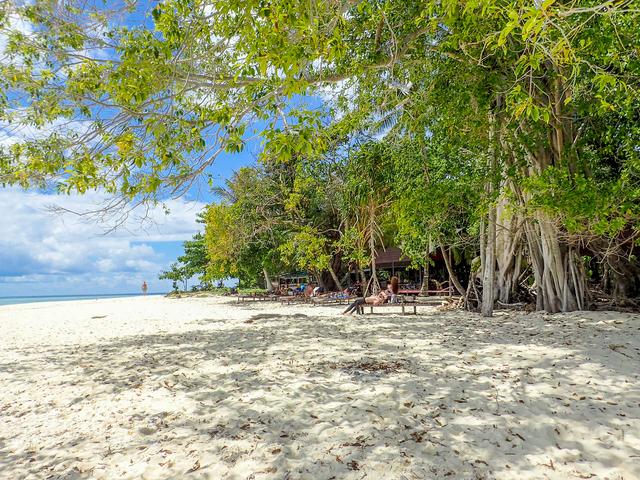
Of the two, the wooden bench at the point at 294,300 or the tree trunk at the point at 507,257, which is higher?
the tree trunk at the point at 507,257

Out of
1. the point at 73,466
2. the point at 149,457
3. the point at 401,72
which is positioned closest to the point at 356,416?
the point at 149,457

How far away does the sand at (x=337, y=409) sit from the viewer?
3.31 metres

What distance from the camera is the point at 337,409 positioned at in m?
4.35

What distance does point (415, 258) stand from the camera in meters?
14.9

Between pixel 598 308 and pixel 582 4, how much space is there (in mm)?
7535

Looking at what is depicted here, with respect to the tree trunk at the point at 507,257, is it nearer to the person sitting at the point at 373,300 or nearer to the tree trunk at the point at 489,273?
the tree trunk at the point at 489,273

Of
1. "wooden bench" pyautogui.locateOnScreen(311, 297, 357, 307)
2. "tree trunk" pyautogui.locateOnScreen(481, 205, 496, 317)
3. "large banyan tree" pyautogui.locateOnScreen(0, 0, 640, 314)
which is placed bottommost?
"wooden bench" pyautogui.locateOnScreen(311, 297, 357, 307)

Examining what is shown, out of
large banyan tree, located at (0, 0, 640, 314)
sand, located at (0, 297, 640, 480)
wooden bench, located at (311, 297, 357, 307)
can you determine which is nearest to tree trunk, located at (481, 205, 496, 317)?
large banyan tree, located at (0, 0, 640, 314)

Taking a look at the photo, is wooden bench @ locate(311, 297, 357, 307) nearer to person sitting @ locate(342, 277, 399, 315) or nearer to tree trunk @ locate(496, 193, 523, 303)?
person sitting @ locate(342, 277, 399, 315)

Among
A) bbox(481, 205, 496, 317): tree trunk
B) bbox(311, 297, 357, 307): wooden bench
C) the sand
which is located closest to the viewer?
the sand

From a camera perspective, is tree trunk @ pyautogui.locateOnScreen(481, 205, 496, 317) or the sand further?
tree trunk @ pyautogui.locateOnScreen(481, 205, 496, 317)

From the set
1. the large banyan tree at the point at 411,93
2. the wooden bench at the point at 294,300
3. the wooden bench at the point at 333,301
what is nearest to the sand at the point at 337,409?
the large banyan tree at the point at 411,93

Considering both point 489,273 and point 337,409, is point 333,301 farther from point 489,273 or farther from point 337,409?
point 337,409

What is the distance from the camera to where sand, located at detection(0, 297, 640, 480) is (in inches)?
130
